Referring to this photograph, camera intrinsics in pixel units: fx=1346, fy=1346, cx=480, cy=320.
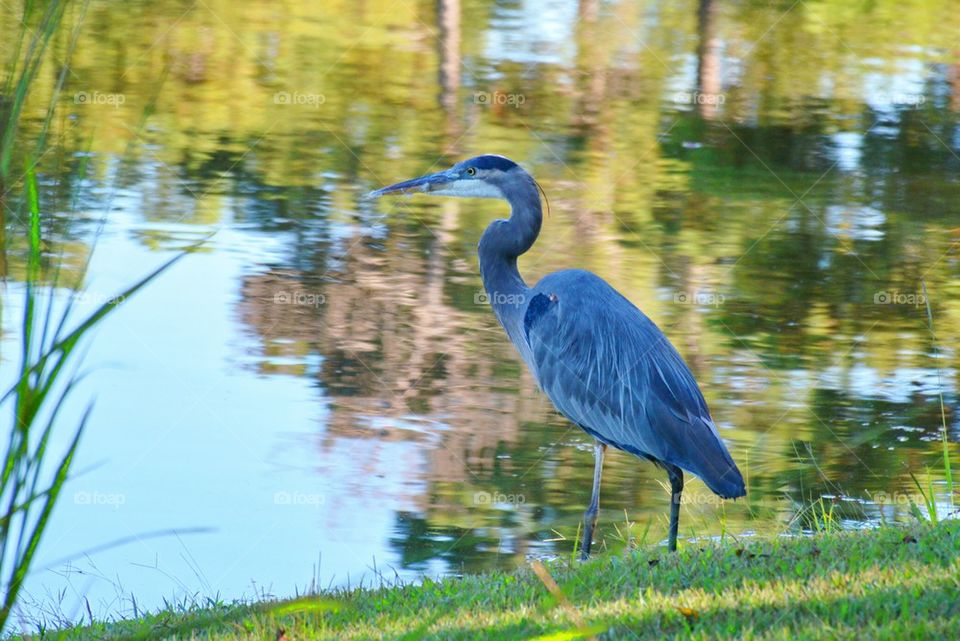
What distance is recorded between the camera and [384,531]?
6.66 m

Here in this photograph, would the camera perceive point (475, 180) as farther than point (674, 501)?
Yes

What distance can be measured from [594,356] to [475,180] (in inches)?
48.6

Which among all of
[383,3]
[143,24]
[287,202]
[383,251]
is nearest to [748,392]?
[383,251]

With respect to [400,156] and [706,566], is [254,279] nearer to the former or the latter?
[400,156]

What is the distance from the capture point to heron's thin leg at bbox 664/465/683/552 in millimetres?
5371

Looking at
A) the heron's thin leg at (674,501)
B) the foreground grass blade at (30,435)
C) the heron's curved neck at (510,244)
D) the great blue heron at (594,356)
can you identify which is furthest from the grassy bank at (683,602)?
the heron's curved neck at (510,244)

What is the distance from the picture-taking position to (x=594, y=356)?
616 centimetres

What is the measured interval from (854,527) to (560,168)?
8.70 metres

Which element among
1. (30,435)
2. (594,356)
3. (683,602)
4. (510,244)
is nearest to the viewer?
(30,435)

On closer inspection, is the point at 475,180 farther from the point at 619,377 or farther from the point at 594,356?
the point at 619,377

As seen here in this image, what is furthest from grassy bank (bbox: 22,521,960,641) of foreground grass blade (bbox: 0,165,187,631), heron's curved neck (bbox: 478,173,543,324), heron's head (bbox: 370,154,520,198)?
heron's head (bbox: 370,154,520,198)

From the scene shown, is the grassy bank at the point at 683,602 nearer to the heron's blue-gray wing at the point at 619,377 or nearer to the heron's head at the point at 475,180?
the heron's blue-gray wing at the point at 619,377

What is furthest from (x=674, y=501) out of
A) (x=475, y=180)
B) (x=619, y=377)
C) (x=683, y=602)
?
(x=475, y=180)

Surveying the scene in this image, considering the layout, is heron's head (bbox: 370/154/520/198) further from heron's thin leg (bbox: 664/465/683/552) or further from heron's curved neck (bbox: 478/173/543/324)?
heron's thin leg (bbox: 664/465/683/552)
